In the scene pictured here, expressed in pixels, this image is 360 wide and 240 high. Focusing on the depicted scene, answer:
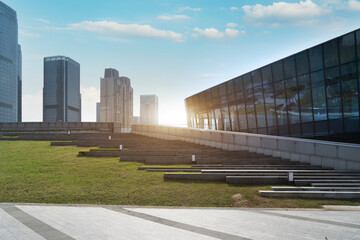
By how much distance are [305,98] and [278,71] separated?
388 centimetres

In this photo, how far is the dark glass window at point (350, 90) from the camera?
19312 millimetres

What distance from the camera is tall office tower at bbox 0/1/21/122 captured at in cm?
16362

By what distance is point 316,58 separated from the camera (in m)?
22.1

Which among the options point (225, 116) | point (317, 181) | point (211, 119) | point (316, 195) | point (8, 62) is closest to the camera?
point (316, 195)

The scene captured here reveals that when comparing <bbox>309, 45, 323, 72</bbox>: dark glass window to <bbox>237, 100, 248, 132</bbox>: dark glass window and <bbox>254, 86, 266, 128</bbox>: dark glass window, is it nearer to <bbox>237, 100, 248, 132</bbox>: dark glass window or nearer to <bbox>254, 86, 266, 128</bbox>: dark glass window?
<bbox>254, 86, 266, 128</bbox>: dark glass window

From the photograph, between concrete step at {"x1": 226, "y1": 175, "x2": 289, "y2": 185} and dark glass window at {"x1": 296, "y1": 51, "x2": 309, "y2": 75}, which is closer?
concrete step at {"x1": 226, "y1": 175, "x2": 289, "y2": 185}

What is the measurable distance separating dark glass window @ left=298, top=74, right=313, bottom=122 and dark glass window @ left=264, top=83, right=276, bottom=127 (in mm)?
3135

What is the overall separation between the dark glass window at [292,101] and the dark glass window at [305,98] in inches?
16.2

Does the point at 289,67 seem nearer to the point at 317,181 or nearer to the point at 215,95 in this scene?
the point at 215,95

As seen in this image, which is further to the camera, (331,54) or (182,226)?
(331,54)

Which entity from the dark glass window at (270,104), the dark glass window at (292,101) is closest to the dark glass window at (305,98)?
the dark glass window at (292,101)

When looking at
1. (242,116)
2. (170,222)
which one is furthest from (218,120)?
(170,222)

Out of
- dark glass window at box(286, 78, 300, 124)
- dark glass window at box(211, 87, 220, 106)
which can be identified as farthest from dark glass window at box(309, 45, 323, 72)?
dark glass window at box(211, 87, 220, 106)

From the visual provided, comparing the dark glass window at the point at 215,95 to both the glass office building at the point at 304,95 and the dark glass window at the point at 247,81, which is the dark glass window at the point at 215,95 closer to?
the glass office building at the point at 304,95
